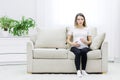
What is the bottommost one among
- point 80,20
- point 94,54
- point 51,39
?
point 94,54

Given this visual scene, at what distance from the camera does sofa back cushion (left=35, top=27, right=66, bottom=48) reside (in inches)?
200

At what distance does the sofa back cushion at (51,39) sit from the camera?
16.6 feet

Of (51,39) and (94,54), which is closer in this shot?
(94,54)

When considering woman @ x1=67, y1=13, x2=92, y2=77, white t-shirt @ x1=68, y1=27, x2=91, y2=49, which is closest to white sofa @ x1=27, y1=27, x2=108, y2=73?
woman @ x1=67, y1=13, x2=92, y2=77

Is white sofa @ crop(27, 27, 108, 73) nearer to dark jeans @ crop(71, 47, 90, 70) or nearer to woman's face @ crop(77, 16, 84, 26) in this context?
dark jeans @ crop(71, 47, 90, 70)

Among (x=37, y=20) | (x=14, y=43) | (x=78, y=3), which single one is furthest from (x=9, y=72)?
(x=78, y=3)

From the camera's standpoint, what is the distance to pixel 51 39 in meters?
5.10

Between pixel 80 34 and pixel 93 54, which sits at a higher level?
pixel 80 34

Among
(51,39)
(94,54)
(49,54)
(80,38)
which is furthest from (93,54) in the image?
(51,39)

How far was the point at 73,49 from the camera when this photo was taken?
4656mm

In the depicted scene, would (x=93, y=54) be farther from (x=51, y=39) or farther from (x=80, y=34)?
(x=51, y=39)

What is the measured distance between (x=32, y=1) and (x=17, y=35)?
1066 mm

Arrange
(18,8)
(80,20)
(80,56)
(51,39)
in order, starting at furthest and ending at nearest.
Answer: (18,8) → (51,39) → (80,20) → (80,56)

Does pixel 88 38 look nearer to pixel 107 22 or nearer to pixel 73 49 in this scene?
pixel 73 49
